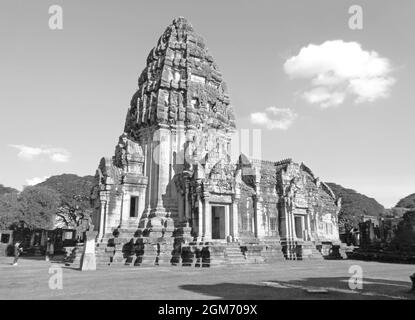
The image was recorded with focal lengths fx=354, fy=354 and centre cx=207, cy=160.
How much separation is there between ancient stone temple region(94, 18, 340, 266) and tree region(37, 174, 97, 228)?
3024cm

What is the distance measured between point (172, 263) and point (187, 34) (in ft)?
71.7

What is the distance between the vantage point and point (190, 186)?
88.4ft

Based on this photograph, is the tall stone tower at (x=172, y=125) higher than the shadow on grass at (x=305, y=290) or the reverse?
higher

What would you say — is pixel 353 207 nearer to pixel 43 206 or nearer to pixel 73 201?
pixel 73 201

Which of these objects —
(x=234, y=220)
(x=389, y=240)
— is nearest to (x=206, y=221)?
(x=234, y=220)

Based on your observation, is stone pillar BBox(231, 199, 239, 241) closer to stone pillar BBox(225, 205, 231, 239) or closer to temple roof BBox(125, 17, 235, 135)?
stone pillar BBox(225, 205, 231, 239)

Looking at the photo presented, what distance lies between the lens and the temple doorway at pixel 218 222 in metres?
28.1

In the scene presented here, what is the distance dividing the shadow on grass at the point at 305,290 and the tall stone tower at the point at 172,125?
14.0 meters

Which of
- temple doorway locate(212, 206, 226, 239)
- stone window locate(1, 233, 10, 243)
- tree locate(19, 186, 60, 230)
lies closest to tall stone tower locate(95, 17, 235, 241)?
temple doorway locate(212, 206, 226, 239)

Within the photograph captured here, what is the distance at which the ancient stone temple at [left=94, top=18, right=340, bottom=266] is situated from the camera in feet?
83.4

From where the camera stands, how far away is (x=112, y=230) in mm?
26531

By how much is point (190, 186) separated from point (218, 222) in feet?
16.1

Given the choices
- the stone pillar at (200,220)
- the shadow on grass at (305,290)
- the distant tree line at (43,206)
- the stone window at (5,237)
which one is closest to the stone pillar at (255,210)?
the stone pillar at (200,220)

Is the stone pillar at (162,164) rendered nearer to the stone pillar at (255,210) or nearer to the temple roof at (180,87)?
the temple roof at (180,87)
